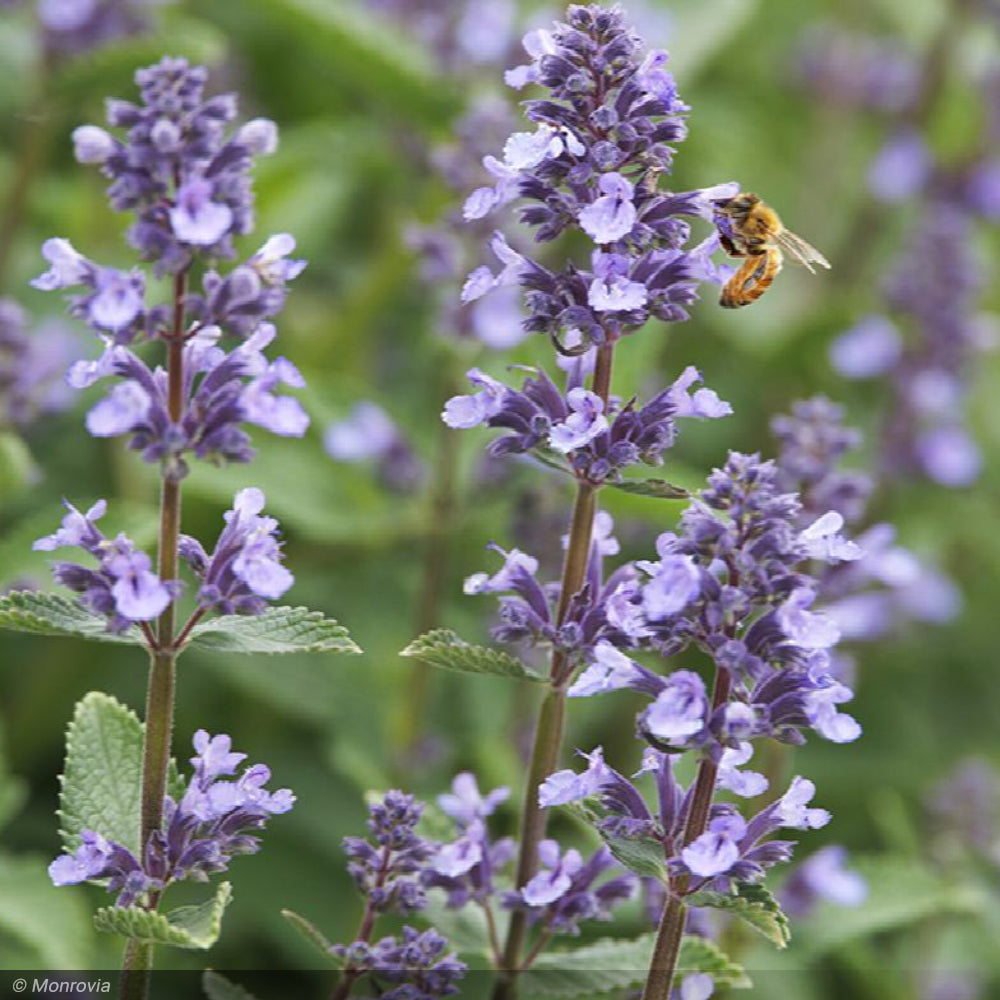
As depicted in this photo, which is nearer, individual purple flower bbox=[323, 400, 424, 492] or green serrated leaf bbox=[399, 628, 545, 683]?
green serrated leaf bbox=[399, 628, 545, 683]

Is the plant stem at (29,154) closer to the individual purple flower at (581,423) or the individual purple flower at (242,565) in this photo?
the individual purple flower at (242,565)

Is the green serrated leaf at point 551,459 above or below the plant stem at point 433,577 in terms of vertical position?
above

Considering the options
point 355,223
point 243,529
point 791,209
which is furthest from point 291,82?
point 243,529

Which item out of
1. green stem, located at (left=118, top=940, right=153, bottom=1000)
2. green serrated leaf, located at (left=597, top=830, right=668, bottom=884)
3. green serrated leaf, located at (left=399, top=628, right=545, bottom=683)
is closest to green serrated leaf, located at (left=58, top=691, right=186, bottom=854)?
green stem, located at (left=118, top=940, right=153, bottom=1000)

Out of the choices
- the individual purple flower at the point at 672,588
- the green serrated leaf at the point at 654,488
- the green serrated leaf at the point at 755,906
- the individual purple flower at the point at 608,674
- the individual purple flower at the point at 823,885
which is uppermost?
the green serrated leaf at the point at 654,488

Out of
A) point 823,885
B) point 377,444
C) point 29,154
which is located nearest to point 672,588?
point 823,885

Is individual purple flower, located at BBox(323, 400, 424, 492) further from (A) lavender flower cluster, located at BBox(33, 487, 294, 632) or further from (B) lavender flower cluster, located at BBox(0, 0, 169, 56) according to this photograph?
(A) lavender flower cluster, located at BBox(33, 487, 294, 632)

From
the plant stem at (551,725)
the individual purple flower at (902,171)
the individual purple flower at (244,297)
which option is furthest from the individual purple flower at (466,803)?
the individual purple flower at (902,171)
